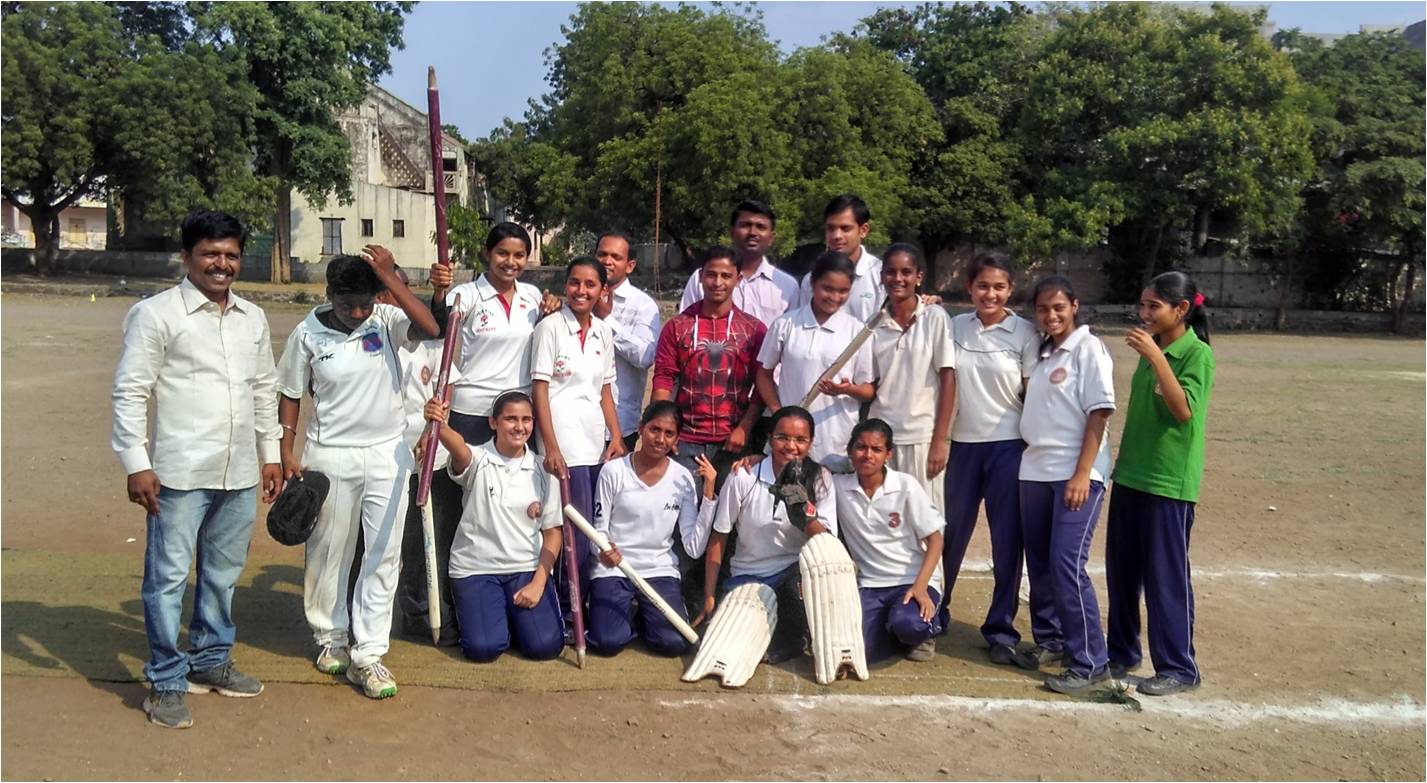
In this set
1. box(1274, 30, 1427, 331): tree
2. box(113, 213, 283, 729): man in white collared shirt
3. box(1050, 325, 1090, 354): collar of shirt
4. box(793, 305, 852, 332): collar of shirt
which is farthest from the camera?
box(1274, 30, 1427, 331): tree

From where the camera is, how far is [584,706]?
4527mm

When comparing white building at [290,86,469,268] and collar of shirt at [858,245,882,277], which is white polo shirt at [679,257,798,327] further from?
white building at [290,86,469,268]

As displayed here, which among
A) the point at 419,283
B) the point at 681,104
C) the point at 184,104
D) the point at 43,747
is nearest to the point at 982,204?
the point at 681,104

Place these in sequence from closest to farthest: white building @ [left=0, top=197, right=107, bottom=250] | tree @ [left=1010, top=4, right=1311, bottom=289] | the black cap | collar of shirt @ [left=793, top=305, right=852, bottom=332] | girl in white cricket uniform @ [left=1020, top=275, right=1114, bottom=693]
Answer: the black cap < girl in white cricket uniform @ [left=1020, top=275, right=1114, bottom=693] < collar of shirt @ [left=793, top=305, right=852, bottom=332] < tree @ [left=1010, top=4, right=1311, bottom=289] < white building @ [left=0, top=197, right=107, bottom=250]

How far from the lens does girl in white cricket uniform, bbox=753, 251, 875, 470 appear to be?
5203 millimetres

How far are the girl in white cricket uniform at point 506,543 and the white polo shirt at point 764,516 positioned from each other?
76cm

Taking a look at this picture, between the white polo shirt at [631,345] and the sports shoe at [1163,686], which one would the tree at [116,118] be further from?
the sports shoe at [1163,686]

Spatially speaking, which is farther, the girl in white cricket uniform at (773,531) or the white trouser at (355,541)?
the girl in white cricket uniform at (773,531)

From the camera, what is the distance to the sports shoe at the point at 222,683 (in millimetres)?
4512

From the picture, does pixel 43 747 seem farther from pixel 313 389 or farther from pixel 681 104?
pixel 681 104

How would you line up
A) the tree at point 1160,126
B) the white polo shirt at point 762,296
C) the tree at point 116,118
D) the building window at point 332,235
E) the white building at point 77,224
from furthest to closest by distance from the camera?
the white building at point 77,224 → the building window at point 332,235 → the tree at point 116,118 → the tree at point 1160,126 → the white polo shirt at point 762,296

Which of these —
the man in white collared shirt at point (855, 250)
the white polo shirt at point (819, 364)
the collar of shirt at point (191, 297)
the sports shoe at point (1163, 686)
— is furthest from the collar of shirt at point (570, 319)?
the sports shoe at point (1163, 686)

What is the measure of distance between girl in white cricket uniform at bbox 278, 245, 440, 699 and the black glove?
5.27 ft

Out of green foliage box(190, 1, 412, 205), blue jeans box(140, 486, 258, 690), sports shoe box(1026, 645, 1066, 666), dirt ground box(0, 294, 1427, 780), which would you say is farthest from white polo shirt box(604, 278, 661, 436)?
green foliage box(190, 1, 412, 205)
